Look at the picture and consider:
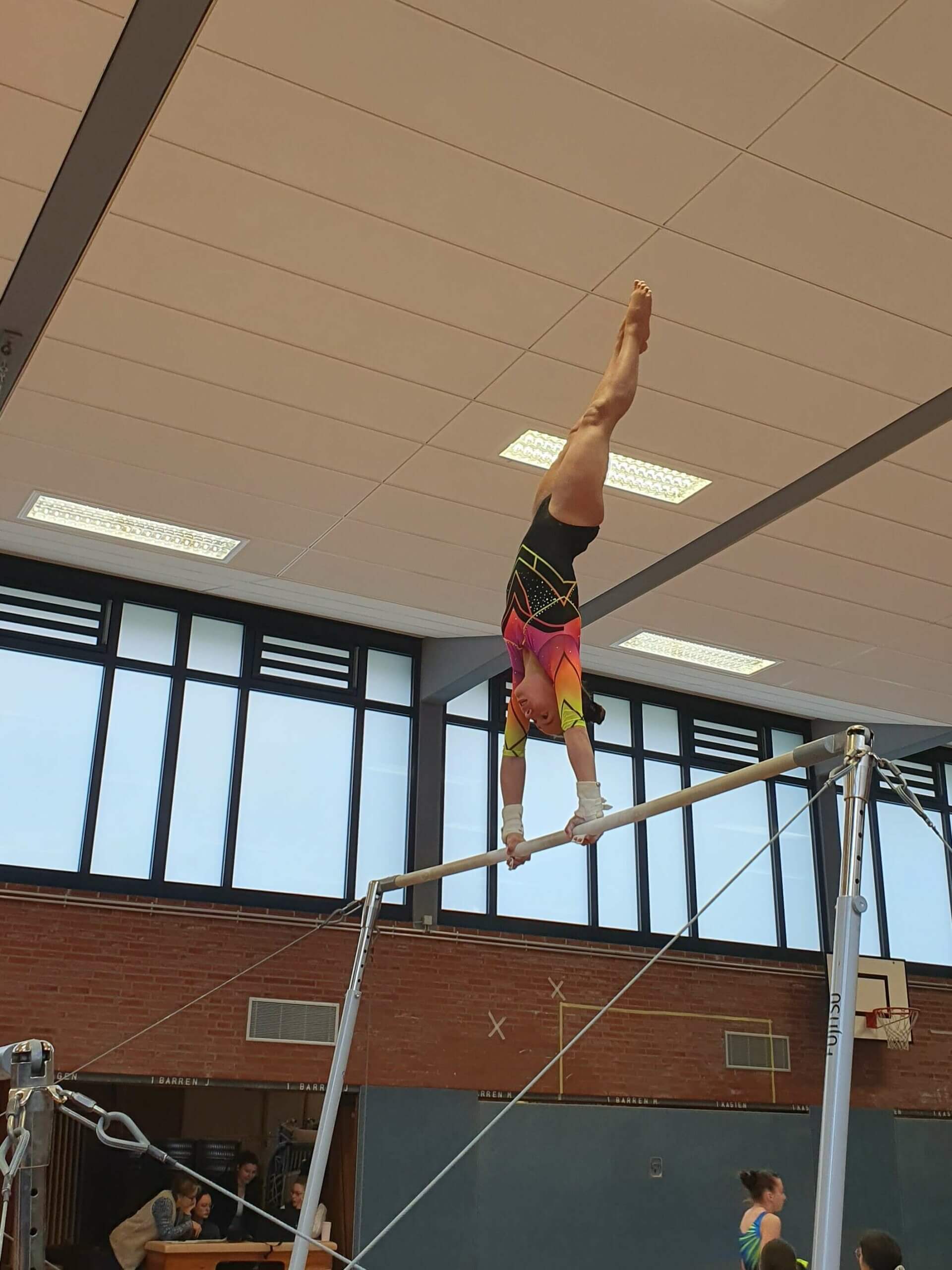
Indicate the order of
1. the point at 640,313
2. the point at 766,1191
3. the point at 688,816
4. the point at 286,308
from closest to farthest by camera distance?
the point at 640,313
the point at 286,308
the point at 766,1191
the point at 688,816

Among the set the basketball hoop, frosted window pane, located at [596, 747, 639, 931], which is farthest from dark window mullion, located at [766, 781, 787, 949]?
frosted window pane, located at [596, 747, 639, 931]

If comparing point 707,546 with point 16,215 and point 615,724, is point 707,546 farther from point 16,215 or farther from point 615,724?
point 16,215

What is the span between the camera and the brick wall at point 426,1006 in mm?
8438

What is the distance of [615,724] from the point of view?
1119 centimetres

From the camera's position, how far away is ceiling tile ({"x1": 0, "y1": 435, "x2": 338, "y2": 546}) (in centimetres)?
731

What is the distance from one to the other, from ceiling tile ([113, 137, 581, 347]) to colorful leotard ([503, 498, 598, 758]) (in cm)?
181

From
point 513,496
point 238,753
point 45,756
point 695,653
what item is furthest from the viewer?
point 695,653

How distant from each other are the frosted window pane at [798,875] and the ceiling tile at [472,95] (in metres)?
7.82

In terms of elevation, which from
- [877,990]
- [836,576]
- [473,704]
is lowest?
[877,990]

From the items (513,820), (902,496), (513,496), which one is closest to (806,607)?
(902,496)

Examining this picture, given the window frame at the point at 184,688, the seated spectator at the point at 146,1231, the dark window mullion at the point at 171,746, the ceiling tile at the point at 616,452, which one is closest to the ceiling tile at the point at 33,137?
the ceiling tile at the point at 616,452

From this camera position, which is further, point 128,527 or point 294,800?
point 294,800

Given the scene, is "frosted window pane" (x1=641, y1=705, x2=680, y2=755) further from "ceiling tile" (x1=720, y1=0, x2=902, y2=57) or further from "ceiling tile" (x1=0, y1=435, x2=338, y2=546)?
"ceiling tile" (x1=720, y1=0, x2=902, y2=57)

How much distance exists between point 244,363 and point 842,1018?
178 inches
